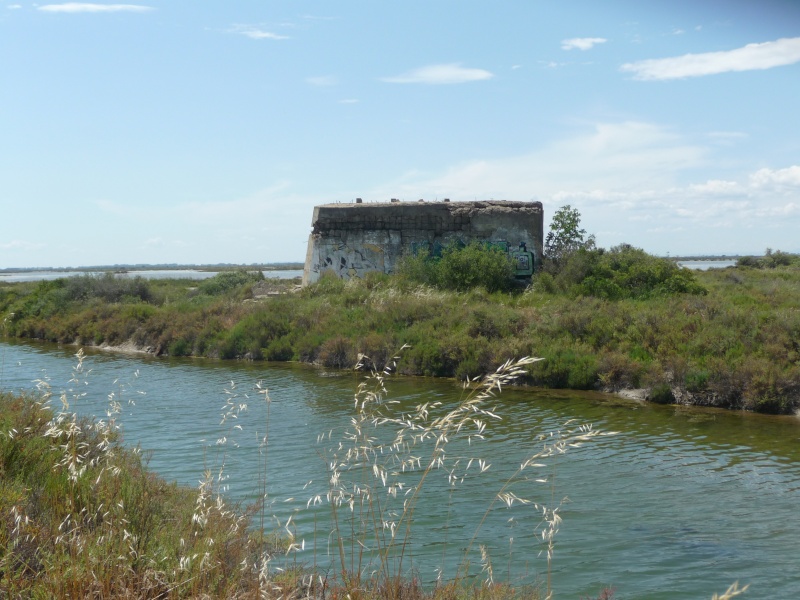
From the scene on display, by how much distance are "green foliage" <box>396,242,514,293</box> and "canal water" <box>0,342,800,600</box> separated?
25.9 ft

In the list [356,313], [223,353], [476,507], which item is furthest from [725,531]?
[223,353]

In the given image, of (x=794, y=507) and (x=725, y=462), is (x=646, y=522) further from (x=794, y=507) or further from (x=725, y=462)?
(x=725, y=462)

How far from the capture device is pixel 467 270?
2552 cm

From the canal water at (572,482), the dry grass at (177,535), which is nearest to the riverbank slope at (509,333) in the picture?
the canal water at (572,482)

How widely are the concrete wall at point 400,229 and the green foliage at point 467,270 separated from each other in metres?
0.94

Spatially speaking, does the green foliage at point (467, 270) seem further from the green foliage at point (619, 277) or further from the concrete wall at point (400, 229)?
the green foliage at point (619, 277)

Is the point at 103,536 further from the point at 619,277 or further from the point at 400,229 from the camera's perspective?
the point at 400,229

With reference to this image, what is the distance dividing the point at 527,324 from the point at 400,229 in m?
8.73

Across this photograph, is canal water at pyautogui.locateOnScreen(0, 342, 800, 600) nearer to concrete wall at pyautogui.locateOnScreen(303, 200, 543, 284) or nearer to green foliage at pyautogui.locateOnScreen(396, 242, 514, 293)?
green foliage at pyautogui.locateOnScreen(396, 242, 514, 293)

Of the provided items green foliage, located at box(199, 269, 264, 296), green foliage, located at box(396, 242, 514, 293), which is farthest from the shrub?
green foliage, located at box(199, 269, 264, 296)

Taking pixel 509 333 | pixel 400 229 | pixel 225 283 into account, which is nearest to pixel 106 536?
→ pixel 509 333

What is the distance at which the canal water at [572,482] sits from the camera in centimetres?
715

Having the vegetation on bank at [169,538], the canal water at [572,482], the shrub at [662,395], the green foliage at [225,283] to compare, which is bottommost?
the canal water at [572,482]

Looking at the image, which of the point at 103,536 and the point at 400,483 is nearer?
the point at 103,536
